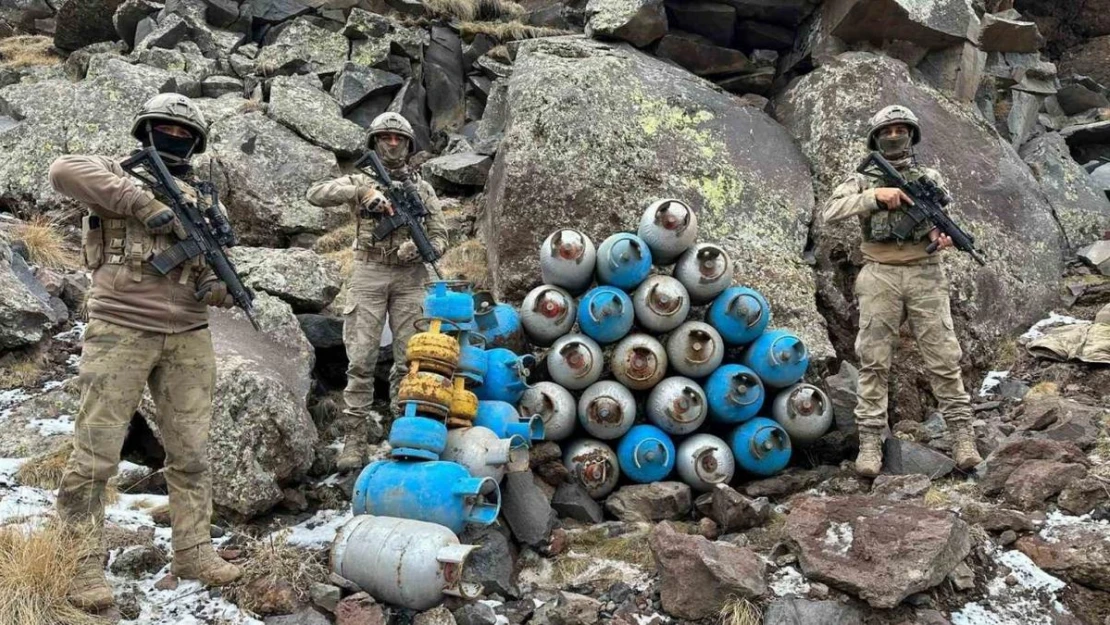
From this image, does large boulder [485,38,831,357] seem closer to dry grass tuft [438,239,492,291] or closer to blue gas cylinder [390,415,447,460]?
dry grass tuft [438,239,492,291]

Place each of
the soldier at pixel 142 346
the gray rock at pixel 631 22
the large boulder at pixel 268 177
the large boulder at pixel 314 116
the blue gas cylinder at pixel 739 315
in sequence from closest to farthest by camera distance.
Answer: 1. the soldier at pixel 142 346
2. the blue gas cylinder at pixel 739 315
3. the gray rock at pixel 631 22
4. the large boulder at pixel 268 177
5. the large boulder at pixel 314 116

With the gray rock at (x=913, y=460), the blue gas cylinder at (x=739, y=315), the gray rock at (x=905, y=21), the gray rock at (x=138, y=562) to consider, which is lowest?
the gray rock at (x=138, y=562)

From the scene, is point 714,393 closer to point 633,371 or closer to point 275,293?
point 633,371

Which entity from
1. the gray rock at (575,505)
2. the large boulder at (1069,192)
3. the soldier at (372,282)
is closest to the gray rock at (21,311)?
the soldier at (372,282)

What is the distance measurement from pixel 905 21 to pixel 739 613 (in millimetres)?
8007

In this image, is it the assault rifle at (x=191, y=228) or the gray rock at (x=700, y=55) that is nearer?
the assault rifle at (x=191, y=228)

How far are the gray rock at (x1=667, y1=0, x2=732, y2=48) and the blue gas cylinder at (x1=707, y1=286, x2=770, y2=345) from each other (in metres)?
5.67

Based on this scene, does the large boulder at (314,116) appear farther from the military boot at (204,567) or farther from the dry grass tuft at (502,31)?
the military boot at (204,567)

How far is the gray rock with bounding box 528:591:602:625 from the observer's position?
173 inches

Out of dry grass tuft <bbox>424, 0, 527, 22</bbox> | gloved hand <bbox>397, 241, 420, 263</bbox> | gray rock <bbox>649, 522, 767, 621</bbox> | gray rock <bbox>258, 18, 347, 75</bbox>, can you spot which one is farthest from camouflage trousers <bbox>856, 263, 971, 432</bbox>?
dry grass tuft <bbox>424, 0, 527, 22</bbox>

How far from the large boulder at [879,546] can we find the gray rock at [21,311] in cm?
663

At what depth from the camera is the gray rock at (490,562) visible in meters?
4.78

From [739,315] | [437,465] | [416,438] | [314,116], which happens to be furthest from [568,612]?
[314,116]

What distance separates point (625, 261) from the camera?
21.6 feet
